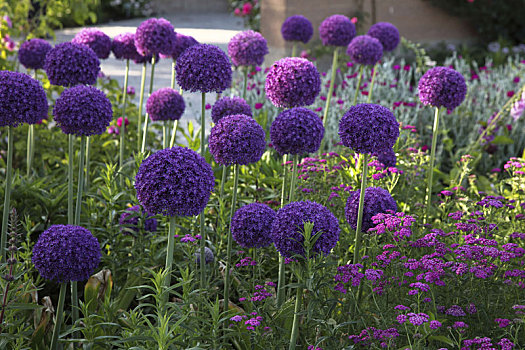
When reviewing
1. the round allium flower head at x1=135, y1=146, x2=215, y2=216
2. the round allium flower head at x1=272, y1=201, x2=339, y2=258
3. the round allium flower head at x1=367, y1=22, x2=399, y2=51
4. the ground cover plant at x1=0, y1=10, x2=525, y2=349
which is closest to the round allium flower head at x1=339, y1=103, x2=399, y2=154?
the ground cover plant at x1=0, y1=10, x2=525, y2=349

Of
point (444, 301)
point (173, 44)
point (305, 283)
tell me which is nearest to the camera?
point (305, 283)

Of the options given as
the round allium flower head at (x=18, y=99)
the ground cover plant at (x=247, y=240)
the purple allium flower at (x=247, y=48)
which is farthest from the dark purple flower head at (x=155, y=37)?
the round allium flower head at (x=18, y=99)

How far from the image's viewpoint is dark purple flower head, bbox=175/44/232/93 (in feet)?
9.36

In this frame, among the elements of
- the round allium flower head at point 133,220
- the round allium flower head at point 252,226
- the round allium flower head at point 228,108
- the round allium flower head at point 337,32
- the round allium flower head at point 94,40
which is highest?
the round allium flower head at point 337,32

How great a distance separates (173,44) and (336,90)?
3411 millimetres

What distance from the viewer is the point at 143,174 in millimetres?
2182

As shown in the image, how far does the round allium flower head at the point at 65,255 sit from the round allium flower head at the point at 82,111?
1.91ft

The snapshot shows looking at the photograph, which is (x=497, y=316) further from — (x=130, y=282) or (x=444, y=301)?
(x=130, y=282)

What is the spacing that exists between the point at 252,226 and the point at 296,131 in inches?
17.4

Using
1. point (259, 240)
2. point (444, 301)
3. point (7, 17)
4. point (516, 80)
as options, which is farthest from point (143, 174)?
point (516, 80)

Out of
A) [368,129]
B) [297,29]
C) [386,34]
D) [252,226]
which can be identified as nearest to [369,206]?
[368,129]

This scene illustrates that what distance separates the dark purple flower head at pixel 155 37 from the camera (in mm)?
3520

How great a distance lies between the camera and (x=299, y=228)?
2178 mm

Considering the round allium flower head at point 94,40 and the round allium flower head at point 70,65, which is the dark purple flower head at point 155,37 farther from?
the round allium flower head at point 70,65
